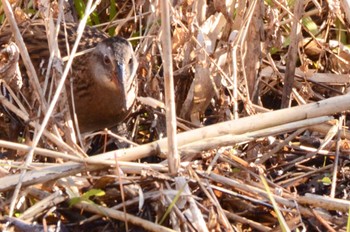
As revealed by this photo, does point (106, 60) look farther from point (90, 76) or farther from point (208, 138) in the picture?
point (208, 138)

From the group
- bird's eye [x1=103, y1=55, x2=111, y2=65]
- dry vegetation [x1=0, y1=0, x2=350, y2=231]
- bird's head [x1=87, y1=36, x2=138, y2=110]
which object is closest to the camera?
dry vegetation [x1=0, y1=0, x2=350, y2=231]

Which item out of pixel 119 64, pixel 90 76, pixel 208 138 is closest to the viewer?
pixel 208 138

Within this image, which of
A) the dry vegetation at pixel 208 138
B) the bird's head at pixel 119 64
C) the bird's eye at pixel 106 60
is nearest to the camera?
the dry vegetation at pixel 208 138

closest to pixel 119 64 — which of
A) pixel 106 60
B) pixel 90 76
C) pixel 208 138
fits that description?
pixel 106 60

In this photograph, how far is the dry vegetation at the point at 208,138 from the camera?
11.3 feet

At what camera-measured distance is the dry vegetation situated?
345 centimetres

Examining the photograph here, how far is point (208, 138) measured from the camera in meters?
3.66

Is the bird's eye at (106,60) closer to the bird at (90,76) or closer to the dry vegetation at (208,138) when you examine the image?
the bird at (90,76)

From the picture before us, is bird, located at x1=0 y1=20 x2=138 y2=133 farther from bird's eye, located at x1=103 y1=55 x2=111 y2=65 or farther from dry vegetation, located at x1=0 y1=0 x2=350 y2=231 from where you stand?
dry vegetation, located at x1=0 y1=0 x2=350 y2=231

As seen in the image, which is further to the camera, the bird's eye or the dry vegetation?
the bird's eye

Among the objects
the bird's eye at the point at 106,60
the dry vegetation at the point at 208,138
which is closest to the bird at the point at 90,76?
the bird's eye at the point at 106,60

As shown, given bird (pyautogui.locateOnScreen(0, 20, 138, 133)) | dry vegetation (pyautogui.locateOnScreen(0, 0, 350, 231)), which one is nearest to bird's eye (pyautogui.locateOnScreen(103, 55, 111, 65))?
bird (pyautogui.locateOnScreen(0, 20, 138, 133))

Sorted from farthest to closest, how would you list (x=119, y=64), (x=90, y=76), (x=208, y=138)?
1. (x=90, y=76)
2. (x=119, y=64)
3. (x=208, y=138)

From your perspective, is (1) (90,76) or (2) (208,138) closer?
(2) (208,138)
